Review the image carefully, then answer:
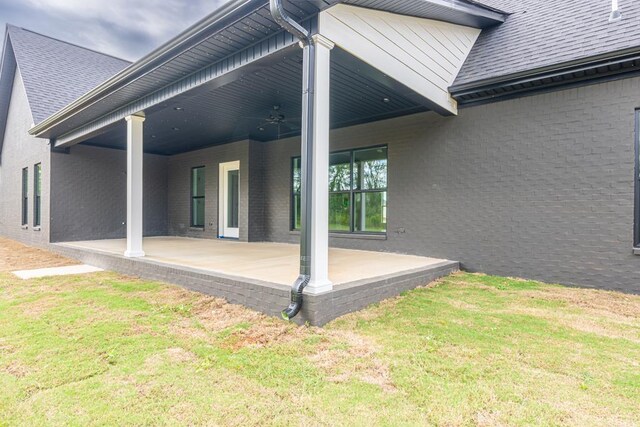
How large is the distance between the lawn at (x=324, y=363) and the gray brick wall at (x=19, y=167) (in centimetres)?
657

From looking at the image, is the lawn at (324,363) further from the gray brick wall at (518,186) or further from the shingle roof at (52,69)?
the shingle roof at (52,69)

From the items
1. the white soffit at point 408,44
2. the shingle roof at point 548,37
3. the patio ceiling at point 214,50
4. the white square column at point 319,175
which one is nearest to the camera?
the white square column at point 319,175

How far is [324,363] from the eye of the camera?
8.96 ft

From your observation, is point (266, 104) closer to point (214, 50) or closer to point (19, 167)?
point (214, 50)

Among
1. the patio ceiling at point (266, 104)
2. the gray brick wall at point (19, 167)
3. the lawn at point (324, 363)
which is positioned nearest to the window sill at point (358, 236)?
the patio ceiling at point (266, 104)

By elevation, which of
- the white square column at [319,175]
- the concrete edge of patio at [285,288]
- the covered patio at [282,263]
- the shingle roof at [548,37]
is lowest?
the concrete edge of patio at [285,288]

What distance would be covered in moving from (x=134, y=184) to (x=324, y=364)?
17.2 feet

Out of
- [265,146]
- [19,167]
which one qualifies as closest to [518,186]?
[265,146]

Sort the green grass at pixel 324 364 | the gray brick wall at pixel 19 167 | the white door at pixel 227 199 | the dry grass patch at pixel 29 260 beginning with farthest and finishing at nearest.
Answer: the white door at pixel 227 199, the gray brick wall at pixel 19 167, the dry grass patch at pixel 29 260, the green grass at pixel 324 364

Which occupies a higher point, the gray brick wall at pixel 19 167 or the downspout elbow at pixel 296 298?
the gray brick wall at pixel 19 167

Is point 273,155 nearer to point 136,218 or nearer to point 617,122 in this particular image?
point 136,218

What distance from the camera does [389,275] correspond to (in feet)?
15.1

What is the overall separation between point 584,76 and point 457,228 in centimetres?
278

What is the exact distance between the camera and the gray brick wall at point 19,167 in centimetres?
955
